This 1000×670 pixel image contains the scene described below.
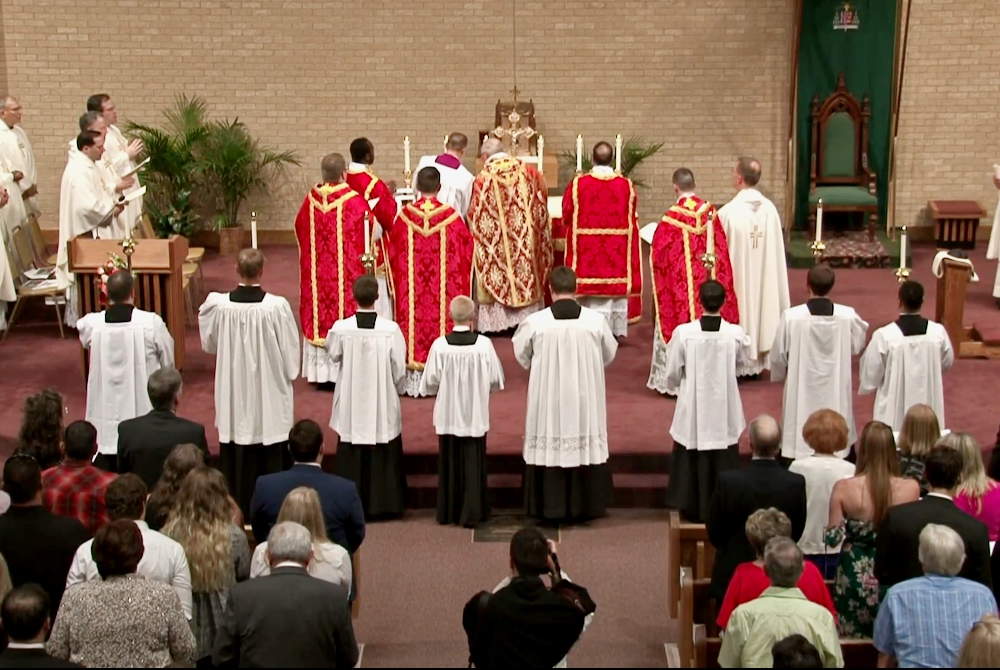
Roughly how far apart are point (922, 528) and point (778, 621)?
1.07 meters

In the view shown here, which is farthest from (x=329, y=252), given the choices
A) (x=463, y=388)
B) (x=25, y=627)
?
(x=25, y=627)

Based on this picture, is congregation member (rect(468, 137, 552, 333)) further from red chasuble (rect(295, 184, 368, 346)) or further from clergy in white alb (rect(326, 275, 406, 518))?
clergy in white alb (rect(326, 275, 406, 518))

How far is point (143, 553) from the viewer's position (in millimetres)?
6578

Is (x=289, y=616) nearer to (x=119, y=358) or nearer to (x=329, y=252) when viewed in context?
(x=119, y=358)

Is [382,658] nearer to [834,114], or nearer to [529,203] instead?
[529,203]

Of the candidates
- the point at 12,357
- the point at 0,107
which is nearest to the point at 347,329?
the point at 12,357

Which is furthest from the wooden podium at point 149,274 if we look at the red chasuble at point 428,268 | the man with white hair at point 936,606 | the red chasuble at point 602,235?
the man with white hair at point 936,606

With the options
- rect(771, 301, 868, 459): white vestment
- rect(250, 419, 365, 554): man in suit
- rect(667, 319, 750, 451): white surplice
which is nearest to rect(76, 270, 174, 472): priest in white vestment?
rect(250, 419, 365, 554): man in suit

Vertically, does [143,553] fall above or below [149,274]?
below

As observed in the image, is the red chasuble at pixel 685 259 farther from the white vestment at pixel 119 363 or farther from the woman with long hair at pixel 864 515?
the woman with long hair at pixel 864 515

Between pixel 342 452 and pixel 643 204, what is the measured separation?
877cm

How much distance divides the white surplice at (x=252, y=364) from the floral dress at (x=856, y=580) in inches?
163

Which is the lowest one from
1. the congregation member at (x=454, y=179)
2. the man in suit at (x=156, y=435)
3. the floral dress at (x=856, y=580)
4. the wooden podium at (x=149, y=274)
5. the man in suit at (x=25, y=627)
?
the floral dress at (x=856, y=580)

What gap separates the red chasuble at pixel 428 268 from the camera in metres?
12.0
